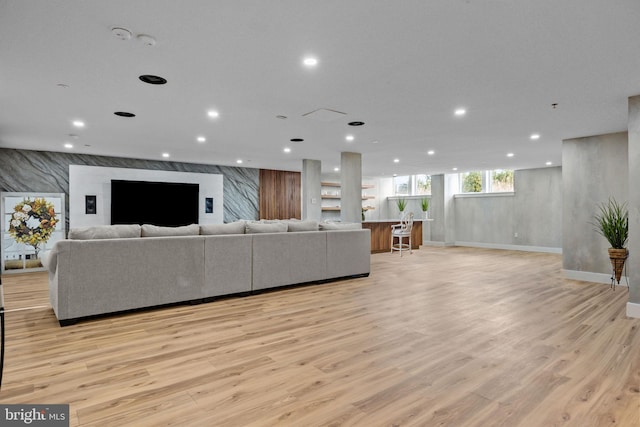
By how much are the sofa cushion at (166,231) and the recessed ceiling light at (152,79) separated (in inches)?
60.8

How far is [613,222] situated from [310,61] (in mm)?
5216

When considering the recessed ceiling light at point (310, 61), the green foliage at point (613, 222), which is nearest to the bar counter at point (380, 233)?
the green foliage at point (613, 222)

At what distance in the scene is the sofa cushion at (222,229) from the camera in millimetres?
4473

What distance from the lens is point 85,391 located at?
2156mm

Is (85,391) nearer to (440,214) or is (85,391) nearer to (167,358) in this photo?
(167,358)

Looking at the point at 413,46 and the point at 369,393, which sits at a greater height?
the point at 413,46

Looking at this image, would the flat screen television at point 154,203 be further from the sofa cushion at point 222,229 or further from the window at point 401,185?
the window at point 401,185

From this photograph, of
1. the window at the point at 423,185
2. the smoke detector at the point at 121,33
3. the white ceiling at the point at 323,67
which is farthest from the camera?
the window at the point at 423,185

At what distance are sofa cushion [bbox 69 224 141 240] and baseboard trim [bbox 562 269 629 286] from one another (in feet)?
22.1

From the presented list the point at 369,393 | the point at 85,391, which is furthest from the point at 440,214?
the point at 85,391

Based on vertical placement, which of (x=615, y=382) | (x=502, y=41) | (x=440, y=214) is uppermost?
(x=502, y=41)

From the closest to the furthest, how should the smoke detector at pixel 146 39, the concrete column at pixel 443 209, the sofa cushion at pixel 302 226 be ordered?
1. the smoke detector at pixel 146 39
2. the sofa cushion at pixel 302 226
3. the concrete column at pixel 443 209

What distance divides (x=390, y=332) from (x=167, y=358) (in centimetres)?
189

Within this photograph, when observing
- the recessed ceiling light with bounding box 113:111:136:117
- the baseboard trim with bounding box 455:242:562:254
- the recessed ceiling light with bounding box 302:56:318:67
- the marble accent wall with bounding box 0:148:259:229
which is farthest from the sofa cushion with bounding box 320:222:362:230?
the baseboard trim with bounding box 455:242:562:254
